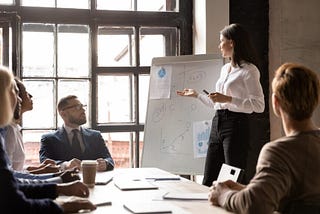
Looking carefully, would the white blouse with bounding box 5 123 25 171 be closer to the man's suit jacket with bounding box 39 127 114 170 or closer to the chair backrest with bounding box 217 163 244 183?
the man's suit jacket with bounding box 39 127 114 170

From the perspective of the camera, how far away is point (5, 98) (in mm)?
1582

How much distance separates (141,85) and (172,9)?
0.78 metres

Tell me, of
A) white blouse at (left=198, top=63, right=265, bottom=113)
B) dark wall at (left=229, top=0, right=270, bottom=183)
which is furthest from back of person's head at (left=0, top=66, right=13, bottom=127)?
dark wall at (left=229, top=0, right=270, bottom=183)

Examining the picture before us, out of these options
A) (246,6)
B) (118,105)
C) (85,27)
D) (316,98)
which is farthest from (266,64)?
(316,98)

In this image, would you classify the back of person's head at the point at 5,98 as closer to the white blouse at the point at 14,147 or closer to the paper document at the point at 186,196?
the paper document at the point at 186,196

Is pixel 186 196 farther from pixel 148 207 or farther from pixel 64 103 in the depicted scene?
pixel 64 103

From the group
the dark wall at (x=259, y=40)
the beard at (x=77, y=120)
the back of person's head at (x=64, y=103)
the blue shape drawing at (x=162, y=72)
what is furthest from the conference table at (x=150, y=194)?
the dark wall at (x=259, y=40)

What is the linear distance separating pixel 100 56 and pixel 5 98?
2.71 metres

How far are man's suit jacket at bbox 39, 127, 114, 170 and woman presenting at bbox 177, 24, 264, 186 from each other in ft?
2.63

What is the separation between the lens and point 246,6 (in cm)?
430

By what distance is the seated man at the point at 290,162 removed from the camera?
145cm

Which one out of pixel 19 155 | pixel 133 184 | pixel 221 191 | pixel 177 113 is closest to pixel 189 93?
pixel 177 113

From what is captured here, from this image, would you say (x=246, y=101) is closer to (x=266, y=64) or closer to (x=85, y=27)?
(x=266, y=64)

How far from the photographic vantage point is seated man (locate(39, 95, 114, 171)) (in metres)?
3.50
